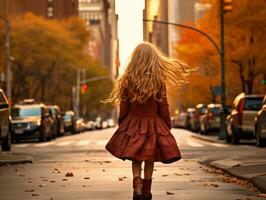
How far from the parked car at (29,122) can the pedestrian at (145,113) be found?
30.3 meters

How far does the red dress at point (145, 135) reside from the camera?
33.9 feet

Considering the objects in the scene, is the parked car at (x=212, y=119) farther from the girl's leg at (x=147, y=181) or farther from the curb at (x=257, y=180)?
the girl's leg at (x=147, y=181)

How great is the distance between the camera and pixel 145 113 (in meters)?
10.6

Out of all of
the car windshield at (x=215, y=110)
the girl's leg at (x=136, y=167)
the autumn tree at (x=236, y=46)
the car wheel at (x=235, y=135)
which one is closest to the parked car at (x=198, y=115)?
the autumn tree at (x=236, y=46)

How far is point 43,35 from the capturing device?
249 ft

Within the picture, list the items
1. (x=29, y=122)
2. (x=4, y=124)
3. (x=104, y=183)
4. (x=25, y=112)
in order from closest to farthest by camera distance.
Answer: (x=104, y=183) < (x=4, y=124) < (x=29, y=122) < (x=25, y=112)

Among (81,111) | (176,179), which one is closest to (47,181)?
(176,179)

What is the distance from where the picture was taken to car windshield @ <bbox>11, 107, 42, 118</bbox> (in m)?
41.8

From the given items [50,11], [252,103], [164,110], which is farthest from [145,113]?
[50,11]

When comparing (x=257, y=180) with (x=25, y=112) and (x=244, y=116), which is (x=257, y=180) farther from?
(x=25, y=112)

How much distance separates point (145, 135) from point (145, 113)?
0.30m

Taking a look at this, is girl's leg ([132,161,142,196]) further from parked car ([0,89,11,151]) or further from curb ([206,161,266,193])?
parked car ([0,89,11,151])

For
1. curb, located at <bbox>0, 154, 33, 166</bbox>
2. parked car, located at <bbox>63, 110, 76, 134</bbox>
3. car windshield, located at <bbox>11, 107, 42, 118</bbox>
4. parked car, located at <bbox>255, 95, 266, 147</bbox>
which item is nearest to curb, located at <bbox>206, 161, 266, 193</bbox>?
curb, located at <bbox>0, 154, 33, 166</bbox>

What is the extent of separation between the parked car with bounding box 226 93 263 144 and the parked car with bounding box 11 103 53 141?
1142 centimetres
